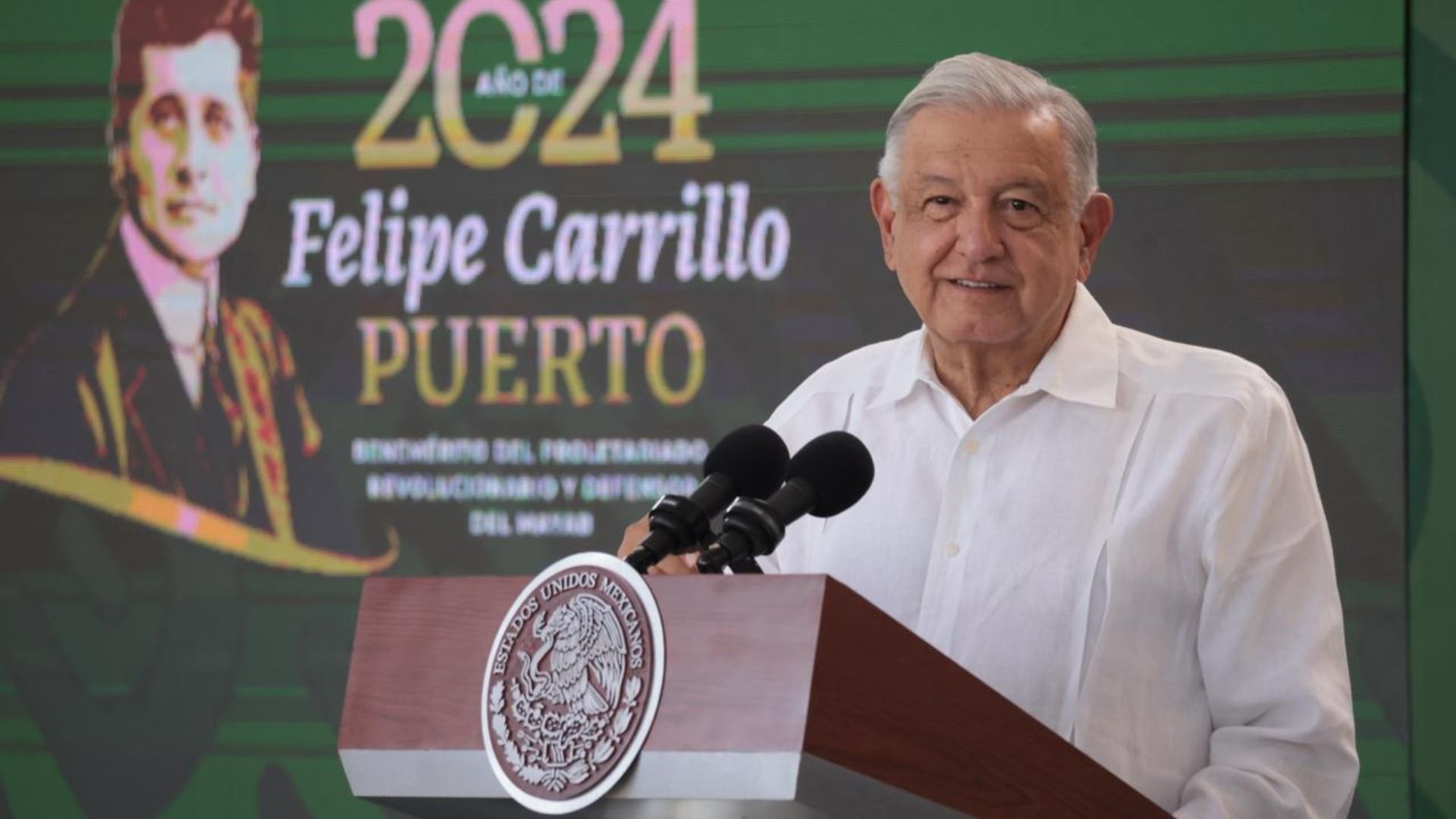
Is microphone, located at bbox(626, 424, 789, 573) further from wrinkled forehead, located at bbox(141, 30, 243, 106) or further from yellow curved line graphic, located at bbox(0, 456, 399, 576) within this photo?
wrinkled forehead, located at bbox(141, 30, 243, 106)

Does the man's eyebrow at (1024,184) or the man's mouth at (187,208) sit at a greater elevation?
the man's eyebrow at (1024,184)

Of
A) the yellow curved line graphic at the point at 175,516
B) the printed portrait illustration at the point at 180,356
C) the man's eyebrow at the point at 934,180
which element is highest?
the man's eyebrow at the point at 934,180

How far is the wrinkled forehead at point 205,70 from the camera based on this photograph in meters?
4.26

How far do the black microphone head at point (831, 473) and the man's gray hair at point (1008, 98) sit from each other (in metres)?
0.55

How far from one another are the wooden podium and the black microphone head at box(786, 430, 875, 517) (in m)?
0.27

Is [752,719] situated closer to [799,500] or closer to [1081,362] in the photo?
[799,500]

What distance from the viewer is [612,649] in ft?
4.42

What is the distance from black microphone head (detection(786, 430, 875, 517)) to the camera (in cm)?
165

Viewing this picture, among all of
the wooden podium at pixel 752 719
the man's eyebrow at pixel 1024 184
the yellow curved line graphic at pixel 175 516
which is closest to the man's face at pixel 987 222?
the man's eyebrow at pixel 1024 184

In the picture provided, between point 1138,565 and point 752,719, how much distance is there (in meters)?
0.82

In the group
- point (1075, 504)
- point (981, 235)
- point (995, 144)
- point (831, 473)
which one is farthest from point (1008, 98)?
point (831, 473)

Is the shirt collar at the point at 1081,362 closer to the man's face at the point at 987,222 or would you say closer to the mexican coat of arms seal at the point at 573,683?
the man's face at the point at 987,222

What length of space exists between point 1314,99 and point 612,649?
2.88 m

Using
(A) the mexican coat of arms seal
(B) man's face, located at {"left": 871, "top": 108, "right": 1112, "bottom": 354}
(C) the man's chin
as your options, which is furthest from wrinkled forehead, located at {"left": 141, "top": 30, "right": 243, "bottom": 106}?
(A) the mexican coat of arms seal
